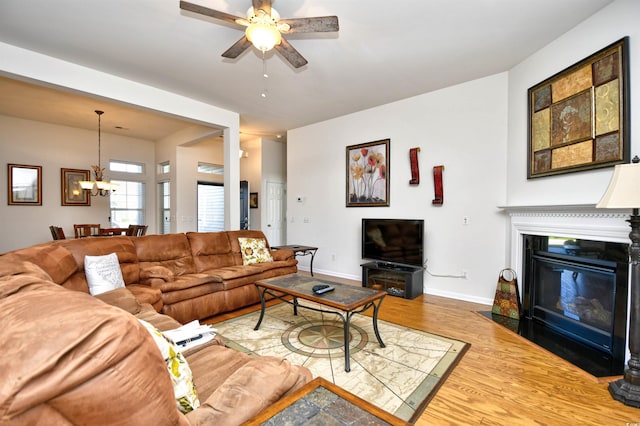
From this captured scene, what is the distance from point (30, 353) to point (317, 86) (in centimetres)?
405

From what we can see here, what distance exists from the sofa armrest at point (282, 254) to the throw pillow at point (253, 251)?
0.30ft

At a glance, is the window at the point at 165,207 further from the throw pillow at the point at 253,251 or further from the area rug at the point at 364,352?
the area rug at the point at 364,352

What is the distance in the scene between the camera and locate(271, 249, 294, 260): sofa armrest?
14.5 feet

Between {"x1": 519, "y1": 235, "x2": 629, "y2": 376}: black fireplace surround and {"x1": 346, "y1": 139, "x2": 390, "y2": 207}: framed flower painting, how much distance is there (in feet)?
7.02

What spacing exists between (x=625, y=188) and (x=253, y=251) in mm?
3824

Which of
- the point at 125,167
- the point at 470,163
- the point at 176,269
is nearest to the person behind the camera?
the point at 176,269

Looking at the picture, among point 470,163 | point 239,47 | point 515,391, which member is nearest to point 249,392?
point 515,391

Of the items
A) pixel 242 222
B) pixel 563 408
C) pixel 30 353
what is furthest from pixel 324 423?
pixel 242 222

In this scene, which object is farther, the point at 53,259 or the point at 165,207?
the point at 165,207

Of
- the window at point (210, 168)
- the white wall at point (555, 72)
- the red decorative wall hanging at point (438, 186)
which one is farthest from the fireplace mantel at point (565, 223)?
the window at point (210, 168)

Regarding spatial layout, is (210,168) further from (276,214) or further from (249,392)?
(249,392)

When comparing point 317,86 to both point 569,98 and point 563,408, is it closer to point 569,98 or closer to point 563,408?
point 569,98

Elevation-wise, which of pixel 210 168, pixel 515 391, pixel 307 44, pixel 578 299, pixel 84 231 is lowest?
pixel 515 391

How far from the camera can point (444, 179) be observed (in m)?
4.15
